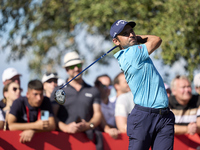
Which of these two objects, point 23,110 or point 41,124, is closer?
point 41,124

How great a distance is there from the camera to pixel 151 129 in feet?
13.6

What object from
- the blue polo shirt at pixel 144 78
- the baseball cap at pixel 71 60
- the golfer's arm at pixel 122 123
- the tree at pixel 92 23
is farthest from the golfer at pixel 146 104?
the tree at pixel 92 23

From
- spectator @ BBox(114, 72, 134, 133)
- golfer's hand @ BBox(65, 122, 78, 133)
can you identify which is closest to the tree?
spectator @ BBox(114, 72, 134, 133)

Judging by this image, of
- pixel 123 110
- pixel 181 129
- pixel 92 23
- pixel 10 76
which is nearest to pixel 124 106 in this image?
pixel 123 110

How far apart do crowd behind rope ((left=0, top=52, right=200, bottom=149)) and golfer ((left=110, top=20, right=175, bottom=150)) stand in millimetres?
1992

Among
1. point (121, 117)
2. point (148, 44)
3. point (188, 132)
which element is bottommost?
point (188, 132)

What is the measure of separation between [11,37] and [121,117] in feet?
29.6

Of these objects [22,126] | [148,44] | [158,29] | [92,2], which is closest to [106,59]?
[92,2]

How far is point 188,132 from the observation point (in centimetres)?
662

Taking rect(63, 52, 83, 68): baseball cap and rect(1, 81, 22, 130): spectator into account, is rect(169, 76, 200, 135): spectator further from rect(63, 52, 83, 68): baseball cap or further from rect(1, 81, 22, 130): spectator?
rect(1, 81, 22, 130): spectator

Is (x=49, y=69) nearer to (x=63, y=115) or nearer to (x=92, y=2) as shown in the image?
(x=92, y=2)

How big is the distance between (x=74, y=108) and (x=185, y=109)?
85.0 inches

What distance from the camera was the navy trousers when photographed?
4.12 m

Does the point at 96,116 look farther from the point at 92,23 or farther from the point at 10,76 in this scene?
the point at 92,23
